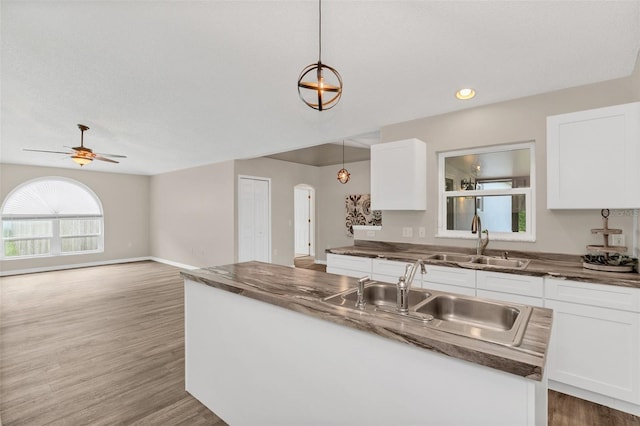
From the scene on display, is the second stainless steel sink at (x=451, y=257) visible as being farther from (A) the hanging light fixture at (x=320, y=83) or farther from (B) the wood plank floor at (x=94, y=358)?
(B) the wood plank floor at (x=94, y=358)

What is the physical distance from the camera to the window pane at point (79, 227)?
746 centimetres

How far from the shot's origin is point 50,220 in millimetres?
7262

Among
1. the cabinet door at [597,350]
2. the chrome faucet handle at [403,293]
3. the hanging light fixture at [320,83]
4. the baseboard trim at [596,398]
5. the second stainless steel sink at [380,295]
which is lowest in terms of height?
the baseboard trim at [596,398]

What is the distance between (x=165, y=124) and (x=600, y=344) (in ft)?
17.0

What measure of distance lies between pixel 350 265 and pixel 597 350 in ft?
7.06

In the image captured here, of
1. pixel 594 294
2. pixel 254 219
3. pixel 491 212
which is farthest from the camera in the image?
pixel 254 219

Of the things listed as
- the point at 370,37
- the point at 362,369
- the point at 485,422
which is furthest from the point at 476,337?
the point at 370,37

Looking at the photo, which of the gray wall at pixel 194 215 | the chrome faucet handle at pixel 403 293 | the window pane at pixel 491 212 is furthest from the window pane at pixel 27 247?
the chrome faucet handle at pixel 403 293

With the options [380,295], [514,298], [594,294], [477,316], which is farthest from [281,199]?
[477,316]

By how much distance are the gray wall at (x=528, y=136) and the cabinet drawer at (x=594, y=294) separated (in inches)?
27.3

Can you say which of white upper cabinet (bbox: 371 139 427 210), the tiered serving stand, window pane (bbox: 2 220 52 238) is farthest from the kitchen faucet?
window pane (bbox: 2 220 52 238)

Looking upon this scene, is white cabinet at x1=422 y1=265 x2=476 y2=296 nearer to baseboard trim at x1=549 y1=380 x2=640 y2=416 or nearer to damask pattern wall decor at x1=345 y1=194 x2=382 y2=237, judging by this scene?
baseboard trim at x1=549 y1=380 x2=640 y2=416

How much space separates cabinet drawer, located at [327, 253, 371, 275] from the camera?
3406 mm

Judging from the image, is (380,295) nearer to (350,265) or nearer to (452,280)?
(452,280)
